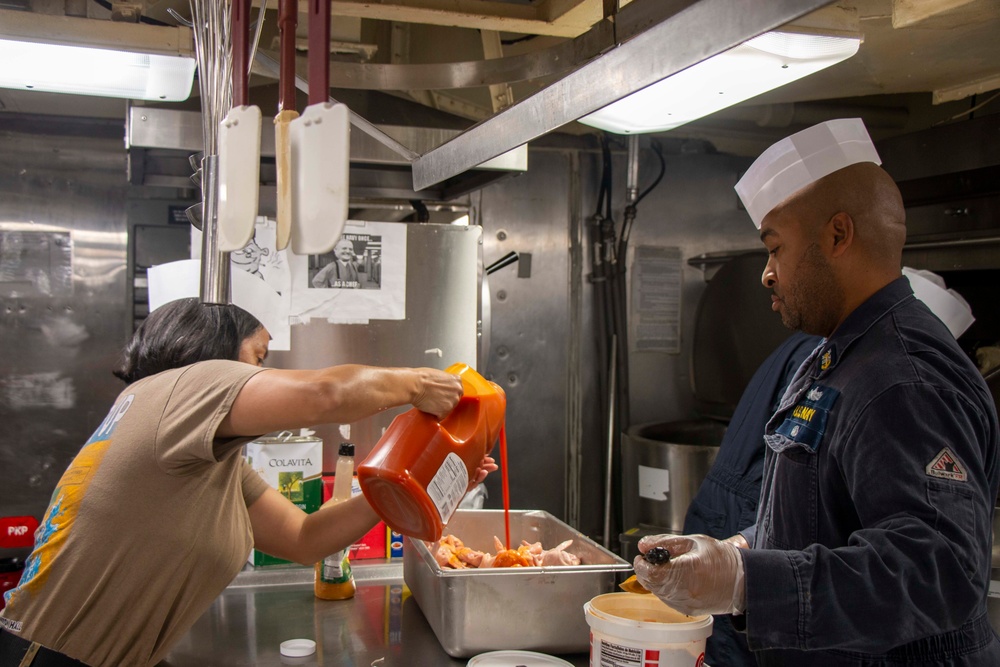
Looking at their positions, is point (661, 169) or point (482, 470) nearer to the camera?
point (482, 470)

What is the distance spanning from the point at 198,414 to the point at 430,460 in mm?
429

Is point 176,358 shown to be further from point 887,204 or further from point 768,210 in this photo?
point 887,204

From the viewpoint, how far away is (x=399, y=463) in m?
1.40

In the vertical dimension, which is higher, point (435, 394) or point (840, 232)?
point (840, 232)

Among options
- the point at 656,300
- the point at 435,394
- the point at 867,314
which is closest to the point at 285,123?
the point at 435,394

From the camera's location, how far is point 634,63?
3.76 ft

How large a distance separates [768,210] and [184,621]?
148cm

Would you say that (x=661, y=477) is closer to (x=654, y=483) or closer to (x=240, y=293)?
(x=654, y=483)

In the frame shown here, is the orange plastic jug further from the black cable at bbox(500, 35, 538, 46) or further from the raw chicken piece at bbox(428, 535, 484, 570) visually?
the black cable at bbox(500, 35, 538, 46)

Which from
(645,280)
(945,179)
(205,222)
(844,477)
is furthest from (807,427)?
(645,280)

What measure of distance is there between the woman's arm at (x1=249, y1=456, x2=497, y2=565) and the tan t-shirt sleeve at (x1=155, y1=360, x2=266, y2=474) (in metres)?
A: 0.53

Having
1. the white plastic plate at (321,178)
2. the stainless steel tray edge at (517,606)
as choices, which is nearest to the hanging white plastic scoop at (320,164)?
the white plastic plate at (321,178)

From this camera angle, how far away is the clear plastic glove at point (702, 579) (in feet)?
3.92

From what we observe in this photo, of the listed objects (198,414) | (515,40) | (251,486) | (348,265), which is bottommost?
(251,486)
